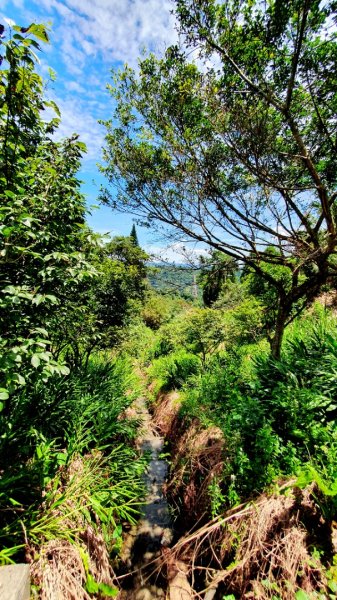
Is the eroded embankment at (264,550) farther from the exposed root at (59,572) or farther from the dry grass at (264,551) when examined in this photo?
the exposed root at (59,572)

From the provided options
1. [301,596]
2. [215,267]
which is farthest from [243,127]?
[301,596]

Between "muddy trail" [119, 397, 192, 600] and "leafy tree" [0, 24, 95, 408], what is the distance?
255 cm

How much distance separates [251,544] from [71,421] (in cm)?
265

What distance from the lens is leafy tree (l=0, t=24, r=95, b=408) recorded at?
1.39m

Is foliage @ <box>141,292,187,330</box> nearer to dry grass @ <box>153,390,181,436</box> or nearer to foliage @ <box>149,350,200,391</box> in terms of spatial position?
foliage @ <box>149,350,200,391</box>

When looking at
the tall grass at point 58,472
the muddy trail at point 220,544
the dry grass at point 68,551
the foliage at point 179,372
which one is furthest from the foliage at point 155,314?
the dry grass at point 68,551

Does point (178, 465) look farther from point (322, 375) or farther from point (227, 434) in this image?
point (322, 375)

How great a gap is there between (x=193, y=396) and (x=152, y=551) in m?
2.69

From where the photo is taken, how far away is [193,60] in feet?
11.1

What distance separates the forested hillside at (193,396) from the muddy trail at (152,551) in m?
0.03

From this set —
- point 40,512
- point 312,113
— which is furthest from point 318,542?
point 312,113

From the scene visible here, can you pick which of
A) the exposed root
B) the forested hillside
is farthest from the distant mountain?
the exposed root

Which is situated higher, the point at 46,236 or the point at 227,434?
the point at 46,236

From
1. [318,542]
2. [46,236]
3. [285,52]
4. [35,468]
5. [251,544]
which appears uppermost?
[285,52]
